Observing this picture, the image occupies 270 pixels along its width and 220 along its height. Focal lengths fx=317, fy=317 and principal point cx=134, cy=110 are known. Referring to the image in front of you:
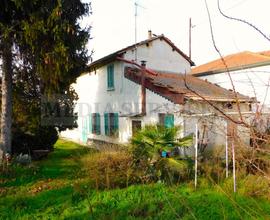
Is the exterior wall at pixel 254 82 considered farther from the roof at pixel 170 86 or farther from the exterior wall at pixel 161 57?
the exterior wall at pixel 161 57

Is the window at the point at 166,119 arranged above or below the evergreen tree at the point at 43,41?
below

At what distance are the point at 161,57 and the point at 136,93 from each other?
6506 millimetres

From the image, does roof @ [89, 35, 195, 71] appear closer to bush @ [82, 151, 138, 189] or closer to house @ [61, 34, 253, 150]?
house @ [61, 34, 253, 150]

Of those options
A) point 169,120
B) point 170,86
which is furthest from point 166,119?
point 170,86

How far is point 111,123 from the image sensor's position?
21703 millimetres

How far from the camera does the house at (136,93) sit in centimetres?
1616

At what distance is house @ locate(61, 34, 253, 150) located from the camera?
16.2 m

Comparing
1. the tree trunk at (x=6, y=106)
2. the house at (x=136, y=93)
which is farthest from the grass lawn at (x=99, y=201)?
the house at (x=136, y=93)

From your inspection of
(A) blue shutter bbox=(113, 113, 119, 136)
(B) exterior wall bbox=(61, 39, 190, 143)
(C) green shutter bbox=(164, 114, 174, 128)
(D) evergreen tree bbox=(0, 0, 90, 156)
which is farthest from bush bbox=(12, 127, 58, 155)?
(C) green shutter bbox=(164, 114, 174, 128)

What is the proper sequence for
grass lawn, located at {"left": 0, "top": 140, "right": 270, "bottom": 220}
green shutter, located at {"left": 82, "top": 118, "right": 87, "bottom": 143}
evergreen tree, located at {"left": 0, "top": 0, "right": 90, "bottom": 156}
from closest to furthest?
grass lawn, located at {"left": 0, "top": 140, "right": 270, "bottom": 220} < evergreen tree, located at {"left": 0, "top": 0, "right": 90, "bottom": 156} < green shutter, located at {"left": 82, "top": 118, "right": 87, "bottom": 143}

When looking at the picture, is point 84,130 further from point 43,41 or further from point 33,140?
point 43,41

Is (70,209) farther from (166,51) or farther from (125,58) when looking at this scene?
(166,51)

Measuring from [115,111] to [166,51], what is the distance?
6.93 metres

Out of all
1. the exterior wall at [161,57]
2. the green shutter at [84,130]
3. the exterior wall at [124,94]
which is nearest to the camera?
the exterior wall at [124,94]
